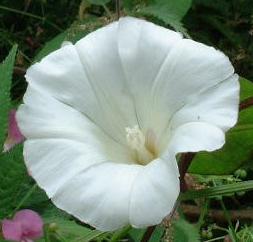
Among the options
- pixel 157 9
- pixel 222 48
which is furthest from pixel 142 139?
pixel 222 48

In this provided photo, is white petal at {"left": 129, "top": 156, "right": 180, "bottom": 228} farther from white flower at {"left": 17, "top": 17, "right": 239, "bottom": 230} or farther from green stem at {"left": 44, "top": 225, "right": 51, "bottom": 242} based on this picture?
green stem at {"left": 44, "top": 225, "right": 51, "bottom": 242}

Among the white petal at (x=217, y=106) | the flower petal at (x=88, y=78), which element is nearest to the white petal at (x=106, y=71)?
the flower petal at (x=88, y=78)

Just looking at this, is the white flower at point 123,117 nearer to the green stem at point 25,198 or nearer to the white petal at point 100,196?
the white petal at point 100,196

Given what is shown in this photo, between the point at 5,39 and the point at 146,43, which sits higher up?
the point at 146,43

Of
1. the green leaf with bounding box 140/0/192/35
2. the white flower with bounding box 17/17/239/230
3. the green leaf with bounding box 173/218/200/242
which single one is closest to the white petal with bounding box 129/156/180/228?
the white flower with bounding box 17/17/239/230

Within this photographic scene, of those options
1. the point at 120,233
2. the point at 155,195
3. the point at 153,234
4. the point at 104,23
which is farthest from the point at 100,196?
the point at 104,23

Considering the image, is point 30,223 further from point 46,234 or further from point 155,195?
point 155,195

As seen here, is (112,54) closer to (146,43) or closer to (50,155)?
(146,43)
